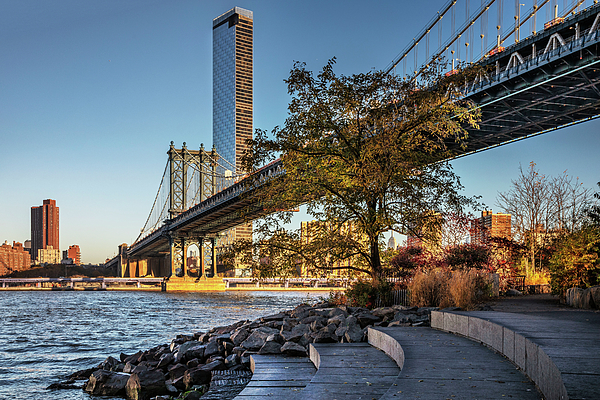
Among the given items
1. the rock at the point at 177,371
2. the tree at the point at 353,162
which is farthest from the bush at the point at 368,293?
the rock at the point at 177,371

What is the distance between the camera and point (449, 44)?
39.5 metres

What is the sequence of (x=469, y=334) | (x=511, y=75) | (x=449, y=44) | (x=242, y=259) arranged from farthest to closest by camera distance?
(x=449, y=44)
(x=511, y=75)
(x=242, y=259)
(x=469, y=334)

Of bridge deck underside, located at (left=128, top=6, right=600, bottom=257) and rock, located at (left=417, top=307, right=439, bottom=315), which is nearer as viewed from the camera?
rock, located at (left=417, top=307, right=439, bottom=315)

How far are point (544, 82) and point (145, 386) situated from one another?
25471 mm

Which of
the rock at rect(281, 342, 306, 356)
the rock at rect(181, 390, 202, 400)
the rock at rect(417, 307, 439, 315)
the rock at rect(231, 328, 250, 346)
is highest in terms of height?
the rock at rect(417, 307, 439, 315)

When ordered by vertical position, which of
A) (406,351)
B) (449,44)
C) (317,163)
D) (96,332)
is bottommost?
(96,332)

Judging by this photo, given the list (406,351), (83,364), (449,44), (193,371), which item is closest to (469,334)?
(406,351)

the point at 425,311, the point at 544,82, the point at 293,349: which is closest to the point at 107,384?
the point at 293,349

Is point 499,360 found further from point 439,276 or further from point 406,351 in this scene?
point 439,276

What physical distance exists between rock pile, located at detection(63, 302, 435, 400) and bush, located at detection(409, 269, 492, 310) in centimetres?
66

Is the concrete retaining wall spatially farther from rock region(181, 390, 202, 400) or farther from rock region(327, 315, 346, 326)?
rock region(181, 390, 202, 400)

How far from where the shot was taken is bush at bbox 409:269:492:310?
34.6ft

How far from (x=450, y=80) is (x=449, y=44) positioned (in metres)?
28.1

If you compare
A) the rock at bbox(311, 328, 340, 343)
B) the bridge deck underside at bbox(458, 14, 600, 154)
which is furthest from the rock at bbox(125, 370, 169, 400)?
the bridge deck underside at bbox(458, 14, 600, 154)
